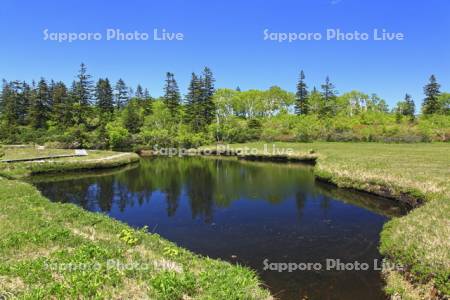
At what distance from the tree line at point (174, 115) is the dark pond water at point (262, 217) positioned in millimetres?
41914

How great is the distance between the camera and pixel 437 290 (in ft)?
30.6

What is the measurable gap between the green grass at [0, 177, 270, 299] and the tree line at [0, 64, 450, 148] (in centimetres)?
6334

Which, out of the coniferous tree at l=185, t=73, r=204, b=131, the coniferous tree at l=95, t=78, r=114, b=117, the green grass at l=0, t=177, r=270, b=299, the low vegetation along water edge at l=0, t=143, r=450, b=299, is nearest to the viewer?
the green grass at l=0, t=177, r=270, b=299

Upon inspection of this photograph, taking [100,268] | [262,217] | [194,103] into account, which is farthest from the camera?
[194,103]

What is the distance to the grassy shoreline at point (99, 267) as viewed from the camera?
23.8ft

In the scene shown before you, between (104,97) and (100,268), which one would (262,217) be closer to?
(100,268)

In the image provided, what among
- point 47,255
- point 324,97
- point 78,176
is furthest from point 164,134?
point 47,255

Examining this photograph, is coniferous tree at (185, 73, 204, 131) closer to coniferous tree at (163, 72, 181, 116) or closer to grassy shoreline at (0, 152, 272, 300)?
coniferous tree at (163, 72, 181, 116)

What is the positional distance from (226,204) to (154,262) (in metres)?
15.7

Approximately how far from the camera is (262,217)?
2095 centimetres

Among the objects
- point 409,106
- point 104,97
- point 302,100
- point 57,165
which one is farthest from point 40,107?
point 409,106

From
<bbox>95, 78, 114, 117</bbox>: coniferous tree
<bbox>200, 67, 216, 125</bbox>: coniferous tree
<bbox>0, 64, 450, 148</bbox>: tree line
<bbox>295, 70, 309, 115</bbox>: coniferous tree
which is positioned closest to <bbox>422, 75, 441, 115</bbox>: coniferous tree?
<bbox>0, 64, 450, 148</bbox>: tree line

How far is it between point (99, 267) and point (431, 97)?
11050cm

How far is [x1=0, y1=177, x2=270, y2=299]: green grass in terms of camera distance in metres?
7.22
